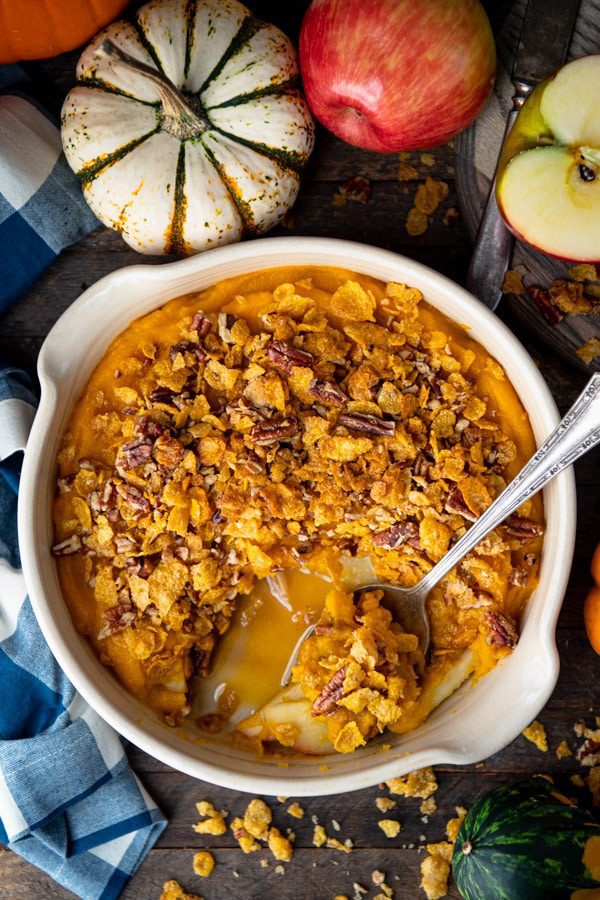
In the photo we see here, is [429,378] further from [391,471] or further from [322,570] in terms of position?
[322,570]

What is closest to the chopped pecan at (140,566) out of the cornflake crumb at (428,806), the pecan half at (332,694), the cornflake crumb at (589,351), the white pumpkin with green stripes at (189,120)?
the pecan half at (332,694)

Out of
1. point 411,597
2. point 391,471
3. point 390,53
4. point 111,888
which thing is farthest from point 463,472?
point 111,888

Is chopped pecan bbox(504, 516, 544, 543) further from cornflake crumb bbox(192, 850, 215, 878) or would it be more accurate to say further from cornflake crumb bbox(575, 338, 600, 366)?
cornflake crumb bbox(192, 850, 215, 878)

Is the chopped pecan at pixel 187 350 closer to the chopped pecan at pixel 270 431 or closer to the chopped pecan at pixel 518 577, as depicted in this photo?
the chopped pecan at pixel 270 431

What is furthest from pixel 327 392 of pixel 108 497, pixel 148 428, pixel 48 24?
pixel 48 24

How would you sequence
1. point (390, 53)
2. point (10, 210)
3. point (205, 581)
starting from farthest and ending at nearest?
point (10, 210)
point (205, 581)
point (390, 53)

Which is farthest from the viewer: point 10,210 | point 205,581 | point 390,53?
point 10,210

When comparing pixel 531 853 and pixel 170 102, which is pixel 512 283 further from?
pixel 531 853
